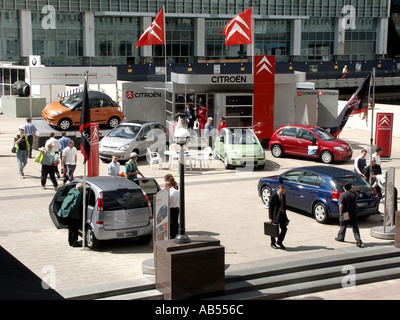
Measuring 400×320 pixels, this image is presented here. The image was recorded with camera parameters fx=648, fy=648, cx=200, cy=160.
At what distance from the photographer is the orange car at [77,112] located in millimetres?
29000

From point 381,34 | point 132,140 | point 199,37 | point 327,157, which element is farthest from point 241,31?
point 381,34

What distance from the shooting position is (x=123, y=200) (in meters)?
13.9

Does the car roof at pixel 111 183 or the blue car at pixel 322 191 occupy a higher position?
the car roof at pixel 111 183

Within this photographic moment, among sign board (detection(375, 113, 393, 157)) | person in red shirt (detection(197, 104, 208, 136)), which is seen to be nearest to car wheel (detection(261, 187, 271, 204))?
sign board (detection(375, 113, 393, 157))

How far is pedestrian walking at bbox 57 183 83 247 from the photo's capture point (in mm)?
13930

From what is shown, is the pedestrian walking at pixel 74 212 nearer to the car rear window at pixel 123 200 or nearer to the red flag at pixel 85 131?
the car rear window at pixel 123 200

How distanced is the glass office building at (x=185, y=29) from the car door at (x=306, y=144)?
4336 centimetres

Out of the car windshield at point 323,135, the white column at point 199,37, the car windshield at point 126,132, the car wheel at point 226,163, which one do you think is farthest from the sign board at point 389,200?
the white column at point 199,37

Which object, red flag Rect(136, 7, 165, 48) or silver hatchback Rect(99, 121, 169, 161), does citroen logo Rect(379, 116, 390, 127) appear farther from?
red flag Rect(136, 7, 165, 48)

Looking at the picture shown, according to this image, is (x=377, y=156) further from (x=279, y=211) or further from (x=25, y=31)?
(x=25, y=31)

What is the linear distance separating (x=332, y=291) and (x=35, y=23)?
56686mm

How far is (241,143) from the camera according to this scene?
24797 mm
